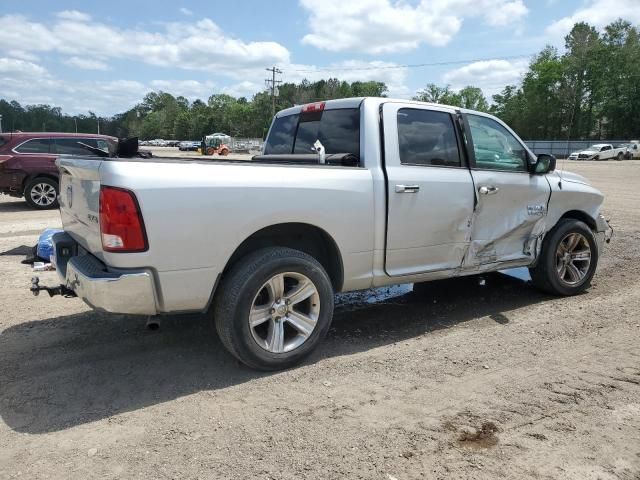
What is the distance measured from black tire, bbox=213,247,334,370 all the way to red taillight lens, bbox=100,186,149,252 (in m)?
0.65

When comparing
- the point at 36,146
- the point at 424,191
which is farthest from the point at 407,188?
the point at 36,146

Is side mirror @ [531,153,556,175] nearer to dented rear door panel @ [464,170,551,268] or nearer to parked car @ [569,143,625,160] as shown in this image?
dented rear door panel @ [464,170,551,268]

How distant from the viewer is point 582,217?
5676mm

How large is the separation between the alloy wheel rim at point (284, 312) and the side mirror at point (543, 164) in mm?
2758

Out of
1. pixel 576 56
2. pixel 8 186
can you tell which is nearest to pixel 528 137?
pixel 576 56

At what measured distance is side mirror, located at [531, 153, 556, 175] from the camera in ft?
16.7

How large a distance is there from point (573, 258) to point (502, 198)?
139 cm

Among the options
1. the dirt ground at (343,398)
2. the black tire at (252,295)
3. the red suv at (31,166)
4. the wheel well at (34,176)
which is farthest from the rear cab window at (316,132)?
the wheel well at (34,176)

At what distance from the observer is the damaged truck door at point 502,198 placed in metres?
4.68

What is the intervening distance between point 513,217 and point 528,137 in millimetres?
91648

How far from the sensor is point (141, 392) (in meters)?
3.44

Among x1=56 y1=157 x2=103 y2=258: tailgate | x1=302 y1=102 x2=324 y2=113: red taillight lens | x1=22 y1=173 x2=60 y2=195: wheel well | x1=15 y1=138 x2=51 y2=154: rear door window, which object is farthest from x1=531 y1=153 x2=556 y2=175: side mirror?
x1=15 y1=138 x2=51 y2=154: rear door window

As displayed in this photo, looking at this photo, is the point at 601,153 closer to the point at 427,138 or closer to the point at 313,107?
the point at 427,138

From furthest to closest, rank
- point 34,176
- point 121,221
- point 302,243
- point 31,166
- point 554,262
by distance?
1. point 34,176
2. point 31,166
3. point 554,262
4. point 302,243
5. point 121,221
